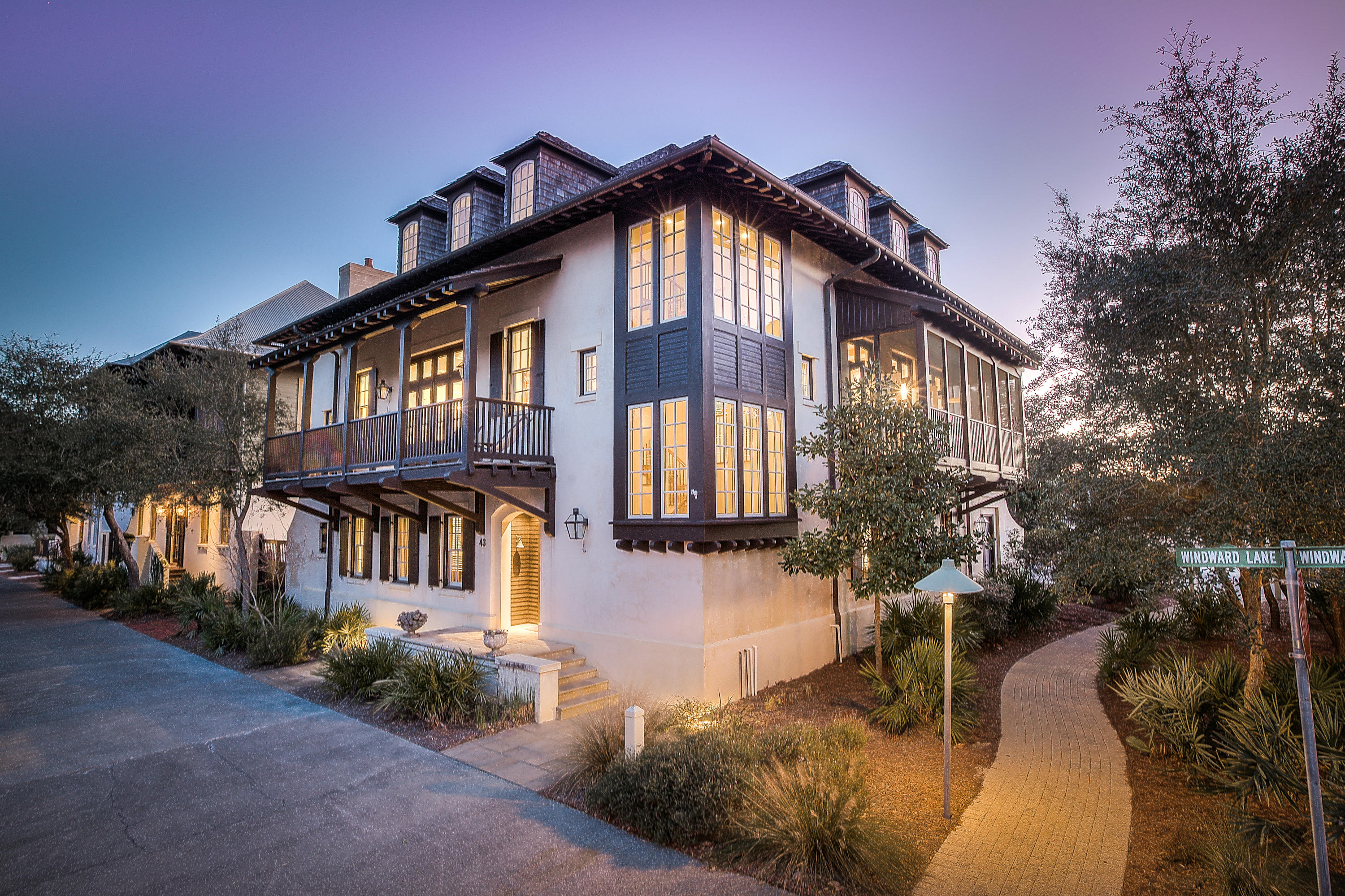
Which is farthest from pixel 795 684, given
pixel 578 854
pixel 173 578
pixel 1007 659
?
pixel 173 578

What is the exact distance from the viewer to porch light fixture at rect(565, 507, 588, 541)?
11.4 m

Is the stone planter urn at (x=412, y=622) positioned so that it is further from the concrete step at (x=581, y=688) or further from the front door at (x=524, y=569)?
the concrete step at (x=581, y=688)

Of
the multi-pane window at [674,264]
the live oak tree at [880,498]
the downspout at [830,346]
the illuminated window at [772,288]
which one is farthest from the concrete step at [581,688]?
the illuminated window at [772,288]

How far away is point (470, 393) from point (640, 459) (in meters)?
2.99

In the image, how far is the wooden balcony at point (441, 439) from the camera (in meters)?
11.2

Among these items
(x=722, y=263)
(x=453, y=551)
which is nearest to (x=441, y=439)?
(x=453, y=551)

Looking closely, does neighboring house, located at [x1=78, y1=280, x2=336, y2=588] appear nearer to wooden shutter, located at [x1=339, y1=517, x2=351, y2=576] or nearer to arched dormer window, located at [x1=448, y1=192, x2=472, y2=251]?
wooden shutter, located at [x1=339, y1=517, x2=351, y2=576]

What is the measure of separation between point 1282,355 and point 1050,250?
359 centimetres

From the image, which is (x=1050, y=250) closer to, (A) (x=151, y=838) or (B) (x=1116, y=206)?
(B) (x=1116, y=206)

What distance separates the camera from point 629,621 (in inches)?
423

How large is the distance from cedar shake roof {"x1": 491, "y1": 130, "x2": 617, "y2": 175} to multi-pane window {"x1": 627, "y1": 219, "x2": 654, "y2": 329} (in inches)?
161

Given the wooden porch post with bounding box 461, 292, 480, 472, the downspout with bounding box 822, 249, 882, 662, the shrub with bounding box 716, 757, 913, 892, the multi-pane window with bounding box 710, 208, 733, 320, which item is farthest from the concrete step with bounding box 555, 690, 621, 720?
the multi-pane window with bounding box 710, 208, 733, 320

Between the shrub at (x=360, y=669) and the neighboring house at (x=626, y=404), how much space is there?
230cm

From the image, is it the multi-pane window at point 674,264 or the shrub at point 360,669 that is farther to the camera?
the shrub at point 360,669
